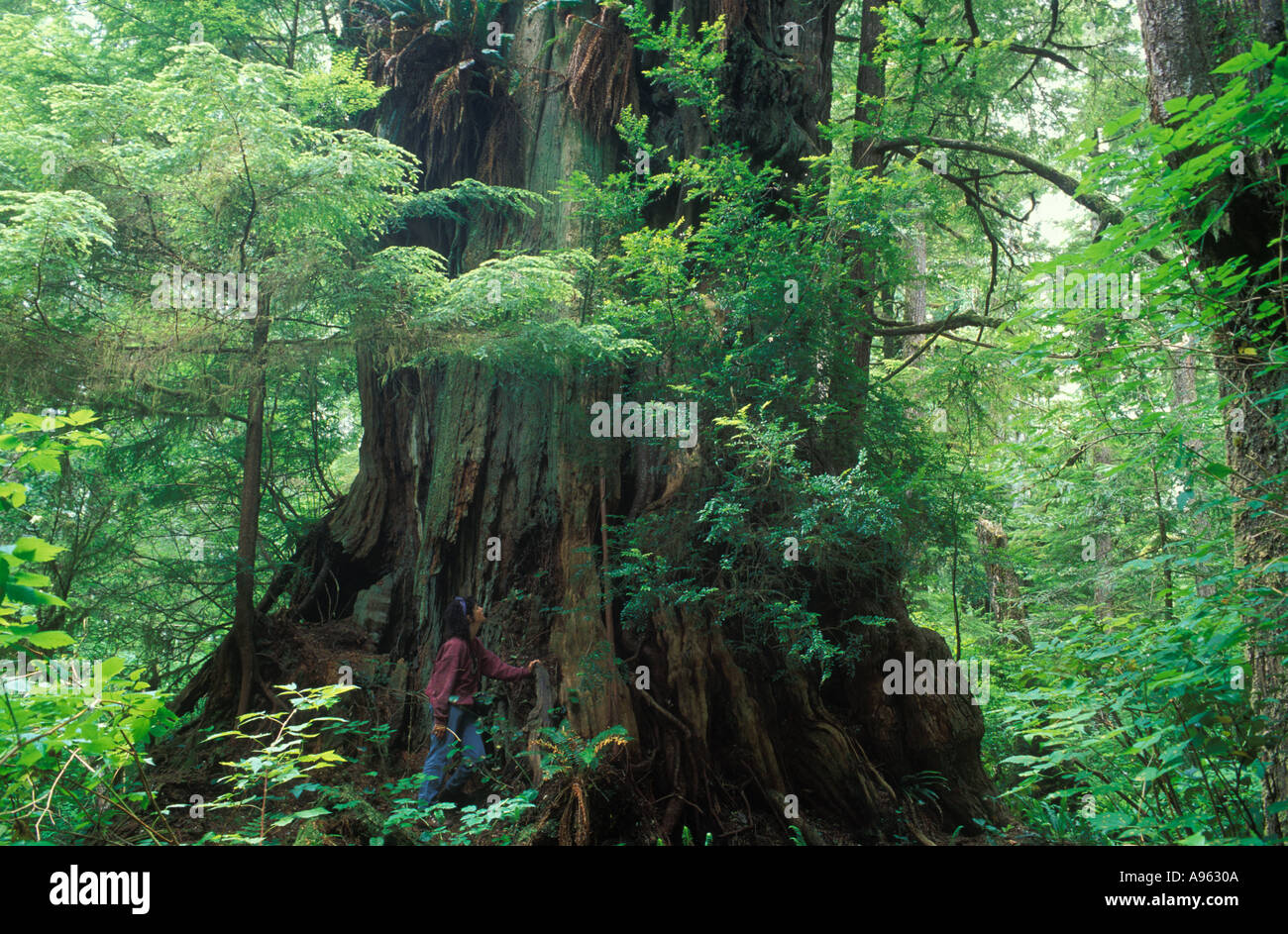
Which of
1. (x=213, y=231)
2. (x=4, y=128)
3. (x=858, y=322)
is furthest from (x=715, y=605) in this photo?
(x=4, y=128)

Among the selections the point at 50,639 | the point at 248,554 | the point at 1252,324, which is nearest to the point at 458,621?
the point at 248,554

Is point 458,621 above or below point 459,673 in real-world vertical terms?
above

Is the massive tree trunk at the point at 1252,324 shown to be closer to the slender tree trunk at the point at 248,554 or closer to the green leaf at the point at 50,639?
the green leaf at the point at 50,639

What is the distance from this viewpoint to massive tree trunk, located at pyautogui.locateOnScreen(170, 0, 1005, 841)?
5.28 meters

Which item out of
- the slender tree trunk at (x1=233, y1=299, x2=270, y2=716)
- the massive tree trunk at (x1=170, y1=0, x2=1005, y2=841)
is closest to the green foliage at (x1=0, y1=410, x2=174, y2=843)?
the massive tree trunk at (x1=170, y1=0, x2=1005, y2=841)

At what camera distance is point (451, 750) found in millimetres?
5219

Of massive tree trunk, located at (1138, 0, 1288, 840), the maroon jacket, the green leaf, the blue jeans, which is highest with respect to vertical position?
massive tree trunk, located at (1138, 0, 1288, 840)

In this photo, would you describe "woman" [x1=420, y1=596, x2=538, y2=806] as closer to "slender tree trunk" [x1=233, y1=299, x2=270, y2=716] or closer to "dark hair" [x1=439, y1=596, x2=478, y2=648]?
"dark hair" [x1=439, y1=596, x2=478, y2=648]

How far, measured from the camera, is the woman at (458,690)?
5152 millimetres

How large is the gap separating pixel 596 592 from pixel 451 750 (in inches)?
59.4

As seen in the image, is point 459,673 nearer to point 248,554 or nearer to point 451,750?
point 451,750

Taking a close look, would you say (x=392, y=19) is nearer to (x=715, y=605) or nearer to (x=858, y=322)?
(x=858, y=322)

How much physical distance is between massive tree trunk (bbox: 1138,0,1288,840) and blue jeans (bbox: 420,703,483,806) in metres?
4.43
